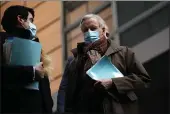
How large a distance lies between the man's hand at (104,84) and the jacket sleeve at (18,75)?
0.49 meters

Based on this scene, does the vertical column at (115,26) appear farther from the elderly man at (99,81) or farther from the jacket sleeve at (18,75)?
the jacket sleeve at (18,75)

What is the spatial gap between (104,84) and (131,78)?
264 millimetres

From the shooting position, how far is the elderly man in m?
4.34

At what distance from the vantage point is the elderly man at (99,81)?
14.2ft

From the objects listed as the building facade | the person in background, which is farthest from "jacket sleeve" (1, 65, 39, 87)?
the building facade

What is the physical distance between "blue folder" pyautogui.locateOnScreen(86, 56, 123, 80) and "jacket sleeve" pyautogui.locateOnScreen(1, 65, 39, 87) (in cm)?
48

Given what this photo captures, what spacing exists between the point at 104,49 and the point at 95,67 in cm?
25

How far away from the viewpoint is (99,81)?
14.0 feet

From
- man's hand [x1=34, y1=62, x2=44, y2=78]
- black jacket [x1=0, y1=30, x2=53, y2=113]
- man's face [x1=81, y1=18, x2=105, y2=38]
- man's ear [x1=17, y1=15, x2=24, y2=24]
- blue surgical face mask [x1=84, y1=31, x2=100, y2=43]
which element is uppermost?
man's ear [x1=17, y1=15, x2=24, y2=24]

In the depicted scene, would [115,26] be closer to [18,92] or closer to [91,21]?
[91,21]

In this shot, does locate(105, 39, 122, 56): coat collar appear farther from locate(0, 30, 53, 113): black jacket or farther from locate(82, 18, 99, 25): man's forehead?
locate(0, 30, 53, 113): black jacket

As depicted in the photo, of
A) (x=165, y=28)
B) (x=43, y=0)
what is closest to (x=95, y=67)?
(x=165, y=28)

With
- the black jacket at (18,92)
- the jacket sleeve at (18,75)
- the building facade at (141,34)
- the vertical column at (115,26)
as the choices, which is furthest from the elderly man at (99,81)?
the vertical column at (115,26)

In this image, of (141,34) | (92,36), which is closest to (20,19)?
(92,36)
